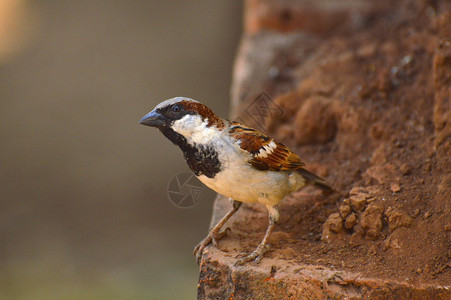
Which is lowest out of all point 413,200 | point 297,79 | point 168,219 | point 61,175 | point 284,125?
point 168,219

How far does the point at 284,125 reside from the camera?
5.82 meters

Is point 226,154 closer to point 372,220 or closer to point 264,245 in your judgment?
point 264,245

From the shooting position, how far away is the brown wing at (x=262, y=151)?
393cm

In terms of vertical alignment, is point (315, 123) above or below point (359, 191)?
above

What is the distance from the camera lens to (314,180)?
14.7 feet

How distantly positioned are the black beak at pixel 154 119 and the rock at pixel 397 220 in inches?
73.8

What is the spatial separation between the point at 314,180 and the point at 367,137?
0.98 metres

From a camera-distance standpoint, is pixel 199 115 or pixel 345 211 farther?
pixel 345 211

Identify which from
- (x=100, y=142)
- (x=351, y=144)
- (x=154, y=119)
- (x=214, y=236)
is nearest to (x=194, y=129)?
(x=154, y=119)

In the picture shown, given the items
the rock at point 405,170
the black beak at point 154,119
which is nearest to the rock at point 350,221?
the rock at point 405,170

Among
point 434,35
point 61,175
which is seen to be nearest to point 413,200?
point 434,35

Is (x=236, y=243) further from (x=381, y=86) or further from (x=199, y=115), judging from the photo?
(x=381, y=86)

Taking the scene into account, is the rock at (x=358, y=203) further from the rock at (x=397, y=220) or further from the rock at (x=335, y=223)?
the rock at (x=397, y=220)

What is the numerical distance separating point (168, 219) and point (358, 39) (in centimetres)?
492
